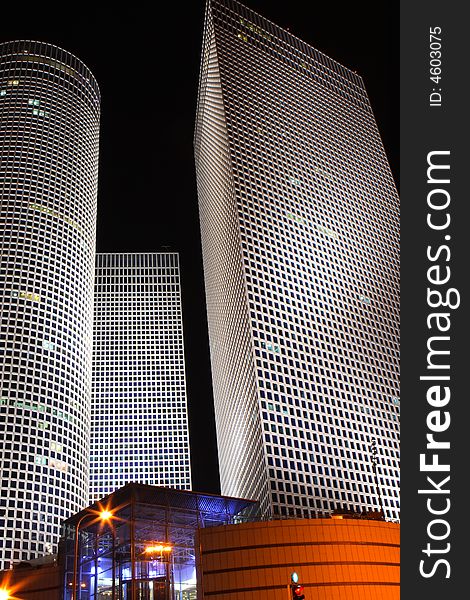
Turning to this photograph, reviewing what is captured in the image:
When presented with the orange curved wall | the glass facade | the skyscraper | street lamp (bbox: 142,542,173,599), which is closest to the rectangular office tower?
the skyscraper

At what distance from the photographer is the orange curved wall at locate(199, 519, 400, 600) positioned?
84125 mm

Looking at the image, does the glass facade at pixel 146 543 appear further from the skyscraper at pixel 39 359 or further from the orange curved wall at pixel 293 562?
the skyscraper at pixel 39 359

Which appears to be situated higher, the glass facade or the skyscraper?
the skyscraper

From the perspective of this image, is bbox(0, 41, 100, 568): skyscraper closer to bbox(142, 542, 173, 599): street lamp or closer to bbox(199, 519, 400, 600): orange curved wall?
bbox(142, 542, 173, 599): street lamp

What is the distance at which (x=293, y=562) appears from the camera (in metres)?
85.9

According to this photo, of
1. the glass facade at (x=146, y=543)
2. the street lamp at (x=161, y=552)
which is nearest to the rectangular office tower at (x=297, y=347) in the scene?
the glass facade at (x=146, y=543)

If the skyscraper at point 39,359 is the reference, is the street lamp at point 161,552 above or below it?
below

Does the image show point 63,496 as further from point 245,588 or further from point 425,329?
point 425,329

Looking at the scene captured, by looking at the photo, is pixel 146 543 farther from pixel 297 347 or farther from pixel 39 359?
pixel 39 359

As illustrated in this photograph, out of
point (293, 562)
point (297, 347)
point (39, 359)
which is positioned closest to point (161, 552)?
point (293, 562)

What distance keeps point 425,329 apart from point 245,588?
2714 inches

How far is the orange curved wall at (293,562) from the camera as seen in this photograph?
8412 cm

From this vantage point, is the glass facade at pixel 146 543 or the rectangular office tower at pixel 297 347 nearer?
the glass facade at pixel 146 543

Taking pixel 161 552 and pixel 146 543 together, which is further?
pixel 161 552
